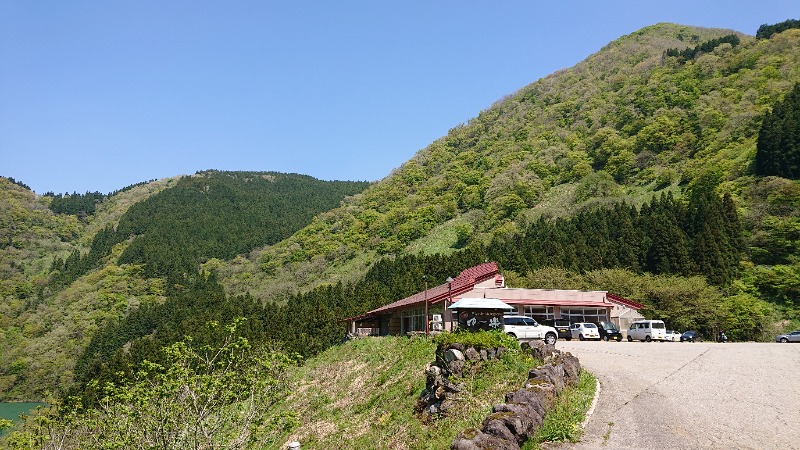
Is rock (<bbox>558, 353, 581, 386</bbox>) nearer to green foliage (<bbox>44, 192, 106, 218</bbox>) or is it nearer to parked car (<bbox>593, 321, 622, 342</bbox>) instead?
parked car (<bbox>593, 321, 622, 342</bbox>)

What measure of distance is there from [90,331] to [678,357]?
80.4m

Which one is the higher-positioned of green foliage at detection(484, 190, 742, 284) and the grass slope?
green foliage at detection(484, 190, 742, 284)

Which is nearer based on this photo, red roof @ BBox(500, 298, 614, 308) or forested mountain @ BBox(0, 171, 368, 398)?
red roof @ BBox(500, 298, 614, 308)

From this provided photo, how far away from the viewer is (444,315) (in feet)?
98.3

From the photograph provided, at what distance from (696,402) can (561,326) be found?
21.8 metres

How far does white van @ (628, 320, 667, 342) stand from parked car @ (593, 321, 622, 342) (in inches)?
30.6

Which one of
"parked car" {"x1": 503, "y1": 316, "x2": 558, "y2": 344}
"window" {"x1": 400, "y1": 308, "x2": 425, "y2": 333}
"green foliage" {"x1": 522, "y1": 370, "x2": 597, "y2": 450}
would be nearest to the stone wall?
"green foliage" {"x1": 522, "y1": 370, "x2": 597, "y2": 450}

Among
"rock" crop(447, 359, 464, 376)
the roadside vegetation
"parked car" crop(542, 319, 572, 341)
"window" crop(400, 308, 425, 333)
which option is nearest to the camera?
the roadside vegetation

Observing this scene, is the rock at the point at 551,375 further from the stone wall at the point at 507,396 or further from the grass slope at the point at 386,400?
the grass slope at the point at 386,400

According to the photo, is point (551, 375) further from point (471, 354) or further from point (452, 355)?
point (452, 355)

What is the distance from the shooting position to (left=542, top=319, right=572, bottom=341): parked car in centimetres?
3216

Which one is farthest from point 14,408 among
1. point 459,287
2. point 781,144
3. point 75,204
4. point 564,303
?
point 75,204

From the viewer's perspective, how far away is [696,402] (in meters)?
12.0

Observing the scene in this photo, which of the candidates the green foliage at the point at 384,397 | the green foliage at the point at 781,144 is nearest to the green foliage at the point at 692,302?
the green foliage at the point at 781,144
